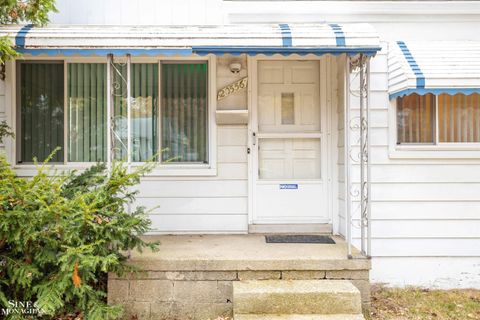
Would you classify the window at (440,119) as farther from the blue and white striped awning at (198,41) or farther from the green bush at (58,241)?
the green bush at (58,241)

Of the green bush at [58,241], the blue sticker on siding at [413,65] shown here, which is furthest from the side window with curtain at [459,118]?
the green bush at [58,241]

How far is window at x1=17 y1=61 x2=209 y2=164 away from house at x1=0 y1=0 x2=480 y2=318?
0.01m

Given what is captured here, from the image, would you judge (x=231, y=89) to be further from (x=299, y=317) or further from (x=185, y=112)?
(x=299, y=317)

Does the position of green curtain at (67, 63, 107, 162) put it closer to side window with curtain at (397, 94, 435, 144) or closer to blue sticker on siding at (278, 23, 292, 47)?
blue sticker on siding at (278, 23, 292, 47)

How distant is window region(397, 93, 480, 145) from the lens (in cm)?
495

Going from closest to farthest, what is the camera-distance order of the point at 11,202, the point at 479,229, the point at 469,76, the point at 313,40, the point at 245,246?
the point at 11,202 → the point at 313,40 → the point at 469,76 → the point at 245,246 → the point at 479,229

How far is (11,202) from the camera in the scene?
337cm

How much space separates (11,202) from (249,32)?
2.61 meters

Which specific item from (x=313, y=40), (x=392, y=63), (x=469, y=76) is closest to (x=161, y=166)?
(x=313, y=40)

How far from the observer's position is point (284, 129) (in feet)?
17.2

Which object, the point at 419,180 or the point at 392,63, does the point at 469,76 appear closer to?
the point at 392,63

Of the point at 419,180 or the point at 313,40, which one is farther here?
the point at 419,180

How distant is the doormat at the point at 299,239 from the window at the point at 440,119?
153 centimetres

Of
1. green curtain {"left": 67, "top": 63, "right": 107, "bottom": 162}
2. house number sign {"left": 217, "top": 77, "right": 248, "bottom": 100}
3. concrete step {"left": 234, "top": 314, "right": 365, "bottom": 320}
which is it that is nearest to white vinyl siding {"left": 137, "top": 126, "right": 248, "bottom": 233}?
house number sign {"left": 217, "top": 77, "right": 248, "bottom": 100}
